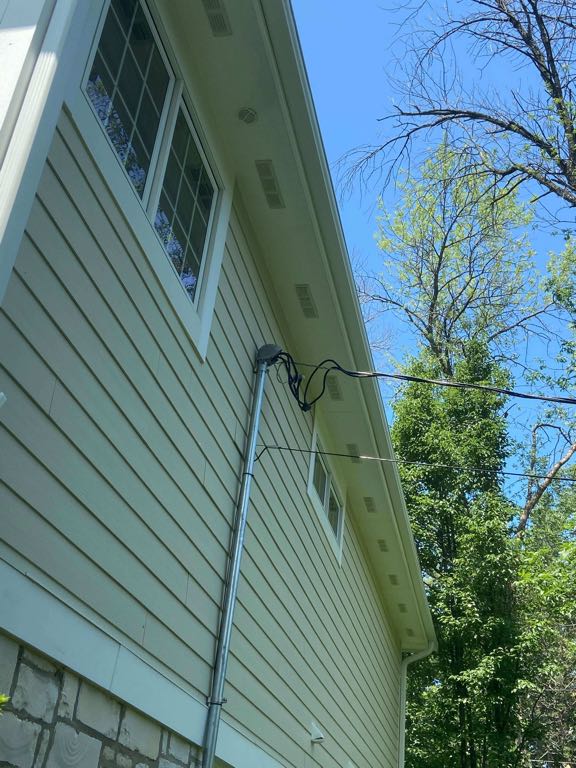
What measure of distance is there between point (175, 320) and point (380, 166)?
542cm

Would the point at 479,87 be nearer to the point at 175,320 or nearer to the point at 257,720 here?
the point at 175,320

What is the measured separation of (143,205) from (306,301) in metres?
2.47

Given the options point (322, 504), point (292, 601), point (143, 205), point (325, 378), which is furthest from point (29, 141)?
point (322, 504)

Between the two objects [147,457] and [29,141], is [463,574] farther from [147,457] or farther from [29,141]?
[29,141]

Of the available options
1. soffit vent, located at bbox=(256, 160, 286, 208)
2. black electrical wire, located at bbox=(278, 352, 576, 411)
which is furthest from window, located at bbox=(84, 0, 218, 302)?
black electrical wire, located at bbox=(278, 352, 576, 411)

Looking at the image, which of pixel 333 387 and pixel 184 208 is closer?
pixel 184 208

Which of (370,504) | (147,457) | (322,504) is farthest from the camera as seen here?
(370,504)

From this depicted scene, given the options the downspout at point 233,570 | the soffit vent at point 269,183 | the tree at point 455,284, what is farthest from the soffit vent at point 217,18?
the tree at point 455,284

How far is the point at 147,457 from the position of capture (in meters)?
3.68

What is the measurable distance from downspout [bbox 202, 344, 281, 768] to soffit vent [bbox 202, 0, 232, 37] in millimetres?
2085

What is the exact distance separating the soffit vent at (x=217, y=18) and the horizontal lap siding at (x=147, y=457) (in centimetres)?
123

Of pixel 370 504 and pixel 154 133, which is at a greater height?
pixel 370 504

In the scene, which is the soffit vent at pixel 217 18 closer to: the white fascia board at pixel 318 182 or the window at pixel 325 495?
the white fascia board at pixel 318 182

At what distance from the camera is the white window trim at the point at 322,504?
7004 mm
